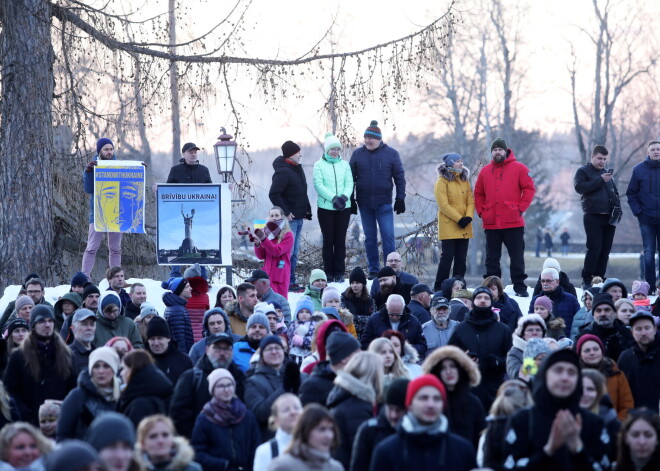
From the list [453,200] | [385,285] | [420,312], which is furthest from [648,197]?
[420,312]

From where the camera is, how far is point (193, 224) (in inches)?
614

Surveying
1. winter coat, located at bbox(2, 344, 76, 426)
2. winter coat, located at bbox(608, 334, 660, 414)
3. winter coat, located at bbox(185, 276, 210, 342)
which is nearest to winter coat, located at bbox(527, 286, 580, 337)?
winter coat, located at bbox(608, 334, 660, 414)

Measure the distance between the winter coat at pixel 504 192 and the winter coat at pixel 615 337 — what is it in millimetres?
4617

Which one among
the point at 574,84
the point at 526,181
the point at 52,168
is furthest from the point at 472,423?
the point at 574,84

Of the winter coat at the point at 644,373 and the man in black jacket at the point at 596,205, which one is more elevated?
the man in black jacket at the point at 596,205

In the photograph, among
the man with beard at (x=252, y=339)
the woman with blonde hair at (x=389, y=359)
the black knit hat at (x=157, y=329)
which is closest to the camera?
the woman with blonde hair at (x=389, y=359)

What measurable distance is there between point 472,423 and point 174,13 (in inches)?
466

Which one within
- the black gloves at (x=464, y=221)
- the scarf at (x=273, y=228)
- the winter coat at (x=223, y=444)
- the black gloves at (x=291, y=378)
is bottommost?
the winter coat at (x=223, y=444)

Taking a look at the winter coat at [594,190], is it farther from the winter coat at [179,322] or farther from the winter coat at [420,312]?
the winter coat at [179,322]

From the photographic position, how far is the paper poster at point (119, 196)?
1525cm

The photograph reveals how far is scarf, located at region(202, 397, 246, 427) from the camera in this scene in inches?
306

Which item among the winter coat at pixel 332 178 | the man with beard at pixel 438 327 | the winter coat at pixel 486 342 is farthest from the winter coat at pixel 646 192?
the winter coat at pixel 486 342

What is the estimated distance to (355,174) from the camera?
15391mm

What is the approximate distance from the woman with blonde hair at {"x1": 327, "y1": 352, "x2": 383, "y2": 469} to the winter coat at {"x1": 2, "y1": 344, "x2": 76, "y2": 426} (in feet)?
9.01
